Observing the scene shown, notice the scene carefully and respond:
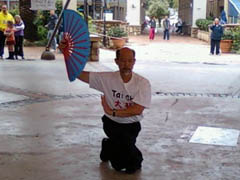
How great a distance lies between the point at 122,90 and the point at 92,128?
1.91 metres

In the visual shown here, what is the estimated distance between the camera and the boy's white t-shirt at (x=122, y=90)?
4.15m

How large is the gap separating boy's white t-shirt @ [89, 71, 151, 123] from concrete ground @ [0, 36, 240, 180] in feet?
1.99

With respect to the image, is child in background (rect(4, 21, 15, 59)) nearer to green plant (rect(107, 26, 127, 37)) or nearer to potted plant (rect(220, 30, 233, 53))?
green plant (rect(107, 26, 127, 37))

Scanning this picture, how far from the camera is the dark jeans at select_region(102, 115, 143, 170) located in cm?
425

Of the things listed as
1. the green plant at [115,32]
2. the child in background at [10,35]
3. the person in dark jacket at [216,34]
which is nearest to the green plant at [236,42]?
the person in dark jacket at [216,34]

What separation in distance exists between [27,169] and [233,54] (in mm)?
16926

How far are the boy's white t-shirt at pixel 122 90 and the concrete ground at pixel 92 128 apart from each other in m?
0.61

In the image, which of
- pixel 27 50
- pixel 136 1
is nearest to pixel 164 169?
pixel 27 50

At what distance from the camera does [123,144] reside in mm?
4262

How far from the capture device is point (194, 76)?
11797mm

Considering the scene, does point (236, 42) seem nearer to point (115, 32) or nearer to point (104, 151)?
point (115, 32)

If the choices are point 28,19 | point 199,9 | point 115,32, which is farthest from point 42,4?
point 199,9

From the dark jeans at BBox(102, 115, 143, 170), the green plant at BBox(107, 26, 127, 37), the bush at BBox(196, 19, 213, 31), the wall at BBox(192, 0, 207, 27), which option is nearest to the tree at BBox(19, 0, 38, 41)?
the green plant at BBox(107, 26, 127, 37)

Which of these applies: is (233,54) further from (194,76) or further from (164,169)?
(164,169)
